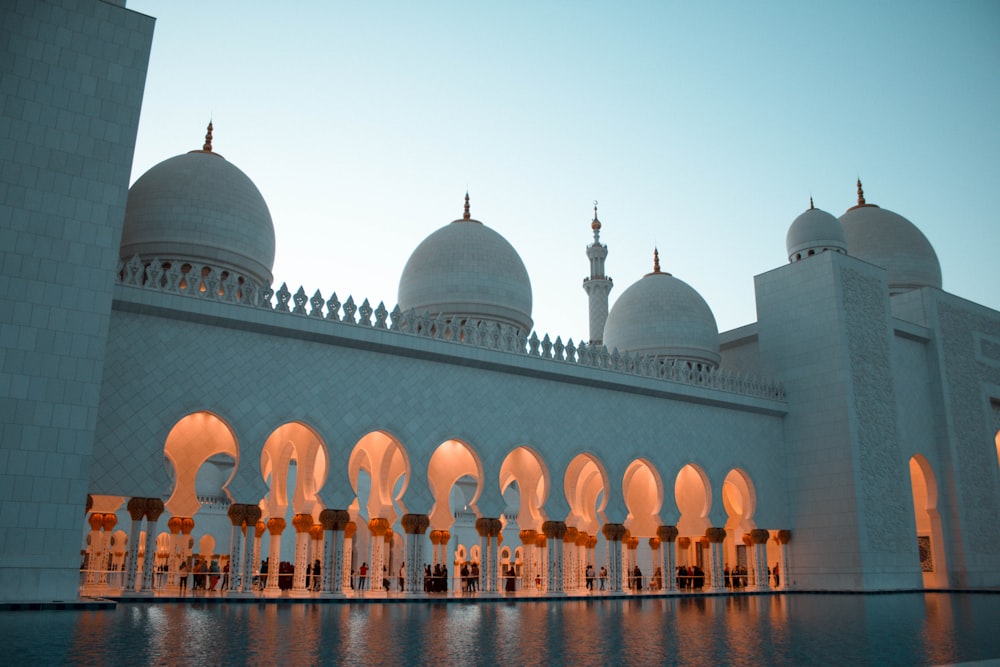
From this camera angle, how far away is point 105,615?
20.6 feet

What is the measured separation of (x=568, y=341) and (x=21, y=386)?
23.7ft

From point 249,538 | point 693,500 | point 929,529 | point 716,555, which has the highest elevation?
point 693,500

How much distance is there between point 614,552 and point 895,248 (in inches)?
410

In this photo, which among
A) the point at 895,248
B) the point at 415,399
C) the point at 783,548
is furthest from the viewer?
the point at 895,248

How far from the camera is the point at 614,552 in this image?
38.6ft

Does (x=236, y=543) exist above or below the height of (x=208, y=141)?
below

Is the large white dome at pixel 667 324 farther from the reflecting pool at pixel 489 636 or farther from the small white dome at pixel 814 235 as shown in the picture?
the reflecting pool at pixel 489 636

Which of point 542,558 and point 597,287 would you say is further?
point 597,287

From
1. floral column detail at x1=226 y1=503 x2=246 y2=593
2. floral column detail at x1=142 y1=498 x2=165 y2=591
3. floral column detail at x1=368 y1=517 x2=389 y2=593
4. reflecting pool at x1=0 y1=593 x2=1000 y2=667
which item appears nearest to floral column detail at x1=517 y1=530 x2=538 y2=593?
floral column detail at x1=368 y1=517 x2=389 y2=593

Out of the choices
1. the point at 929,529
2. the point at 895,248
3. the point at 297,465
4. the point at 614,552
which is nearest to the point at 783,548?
the point at 929,529

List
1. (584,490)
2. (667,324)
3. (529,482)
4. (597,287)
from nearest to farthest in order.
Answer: (529,482) → (584,490) → (667,324) → (597,287)

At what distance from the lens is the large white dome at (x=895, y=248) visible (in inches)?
694

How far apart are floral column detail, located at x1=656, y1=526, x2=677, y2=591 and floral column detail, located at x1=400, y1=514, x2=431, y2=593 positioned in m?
3.94

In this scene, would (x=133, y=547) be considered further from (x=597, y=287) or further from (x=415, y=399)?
(x=597, y=287)
